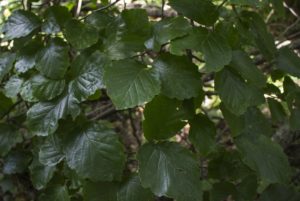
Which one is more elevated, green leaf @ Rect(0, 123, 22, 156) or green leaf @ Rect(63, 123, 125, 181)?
green leaf @ Rect(63, 123, 125, 181)

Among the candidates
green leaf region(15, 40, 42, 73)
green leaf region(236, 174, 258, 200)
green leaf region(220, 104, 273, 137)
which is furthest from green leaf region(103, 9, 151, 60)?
green leaf region(236, 174, 258, 200)

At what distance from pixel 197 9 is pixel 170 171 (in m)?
0.38

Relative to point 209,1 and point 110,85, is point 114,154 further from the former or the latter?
point 209,1

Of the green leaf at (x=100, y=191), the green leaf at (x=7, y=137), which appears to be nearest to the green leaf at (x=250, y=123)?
the green leaf at (x=100, y=191)

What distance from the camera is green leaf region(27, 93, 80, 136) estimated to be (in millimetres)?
966

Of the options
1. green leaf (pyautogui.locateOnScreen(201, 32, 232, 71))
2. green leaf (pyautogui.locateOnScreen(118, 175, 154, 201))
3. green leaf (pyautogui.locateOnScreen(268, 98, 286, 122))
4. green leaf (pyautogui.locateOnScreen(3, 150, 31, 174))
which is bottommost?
green leaf (pyautogui.locateOnScreen(3, 150, 31, 174))

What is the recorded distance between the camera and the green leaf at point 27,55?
1.09m

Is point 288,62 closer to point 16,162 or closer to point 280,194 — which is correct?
point 280,194

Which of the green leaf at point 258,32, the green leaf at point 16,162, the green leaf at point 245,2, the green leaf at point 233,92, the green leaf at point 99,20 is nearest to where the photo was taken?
the green leaf at point 245,2

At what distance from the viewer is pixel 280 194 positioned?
125cm

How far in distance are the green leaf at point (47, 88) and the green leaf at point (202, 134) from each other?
0.36 metres

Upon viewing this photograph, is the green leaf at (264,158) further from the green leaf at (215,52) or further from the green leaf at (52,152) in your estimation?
the green leaf at (52,152)

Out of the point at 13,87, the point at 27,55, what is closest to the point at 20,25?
the point at 27,55

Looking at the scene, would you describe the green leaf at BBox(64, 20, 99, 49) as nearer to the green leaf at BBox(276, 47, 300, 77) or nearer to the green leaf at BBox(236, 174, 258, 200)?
the green leaf at BBox(276, 47, 300, 77)
